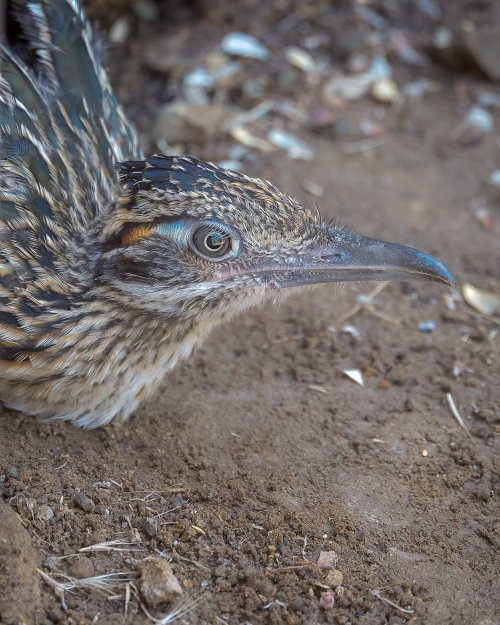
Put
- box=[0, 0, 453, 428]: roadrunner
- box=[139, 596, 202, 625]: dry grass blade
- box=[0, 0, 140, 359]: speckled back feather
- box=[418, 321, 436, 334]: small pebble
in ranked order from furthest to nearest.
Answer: box=[418, 321, 436, 334]: small pebble → box=[0, 0, 140, 359]: speckled back feather → box=[0, 0, 453, 428]: roadrunner → box=[139, 596, 202, 625]: dry grass blade

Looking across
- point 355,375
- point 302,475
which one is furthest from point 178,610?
point 355,375

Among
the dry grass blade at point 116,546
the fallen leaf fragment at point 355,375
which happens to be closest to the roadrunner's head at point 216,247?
the fallen leaf fragment at point 355,375

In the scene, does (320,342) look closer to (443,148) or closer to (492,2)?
(443,148)

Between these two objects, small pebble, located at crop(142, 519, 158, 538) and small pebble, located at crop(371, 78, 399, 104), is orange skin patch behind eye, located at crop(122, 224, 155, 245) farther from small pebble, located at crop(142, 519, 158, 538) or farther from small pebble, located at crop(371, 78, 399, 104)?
small pebble, located at crop(371, 78, 399, 104)

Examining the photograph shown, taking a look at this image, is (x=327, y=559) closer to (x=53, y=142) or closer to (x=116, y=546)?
(x=116, y=546)

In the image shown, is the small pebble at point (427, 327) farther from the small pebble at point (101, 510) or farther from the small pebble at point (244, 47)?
the small pebble at point (244, 47)

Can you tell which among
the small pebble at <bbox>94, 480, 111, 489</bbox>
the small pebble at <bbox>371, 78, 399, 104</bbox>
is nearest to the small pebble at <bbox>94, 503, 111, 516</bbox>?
the small pebble at <bbox>94, 480, 111, 489</bbox>

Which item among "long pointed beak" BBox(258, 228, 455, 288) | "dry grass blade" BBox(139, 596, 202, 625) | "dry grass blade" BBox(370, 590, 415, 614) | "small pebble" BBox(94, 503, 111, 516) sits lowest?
"dry grass blade" BBox(370, 590, 415, 614)
